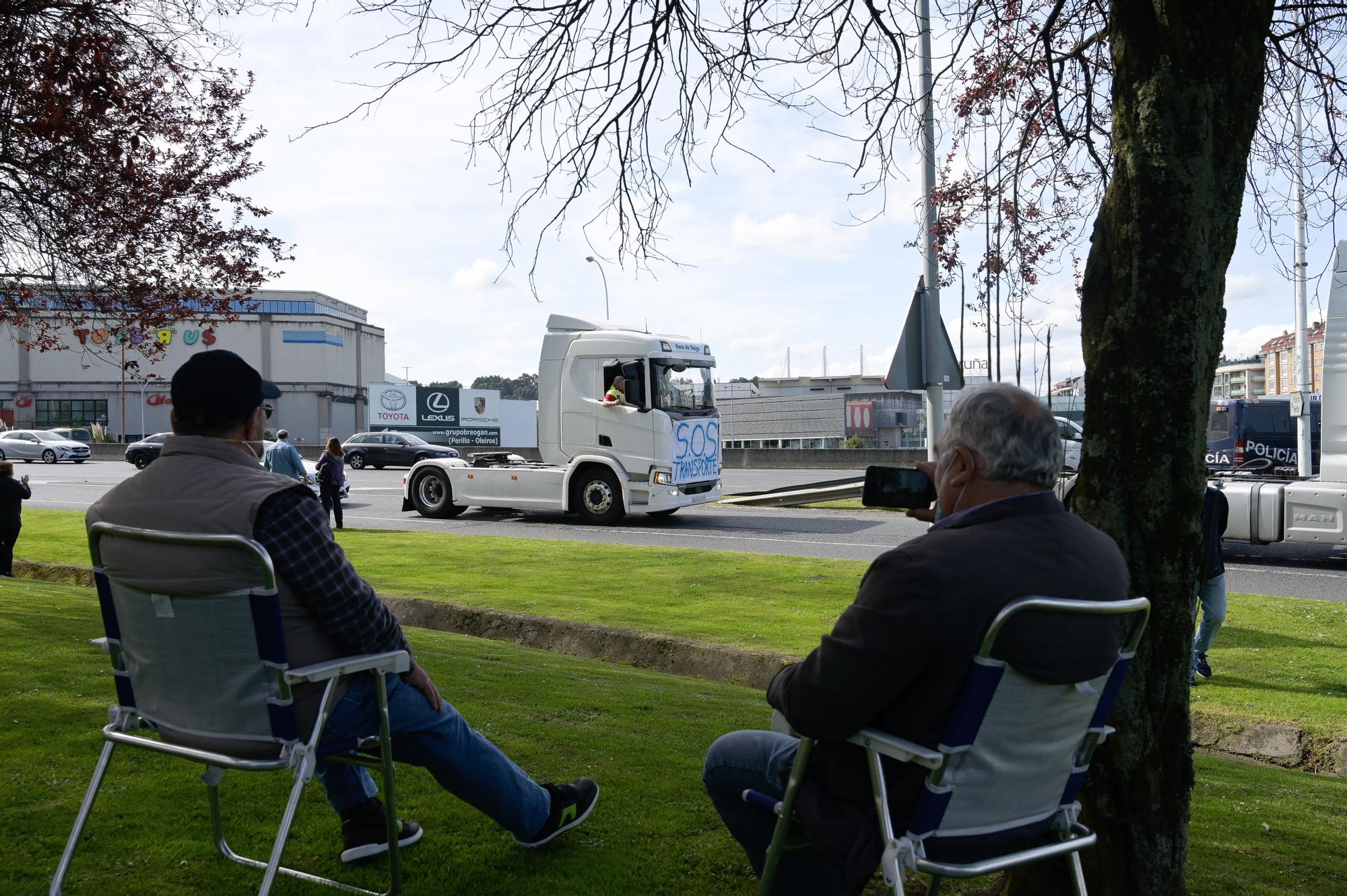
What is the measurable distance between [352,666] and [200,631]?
1.25ft

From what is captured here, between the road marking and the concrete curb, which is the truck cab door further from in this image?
the road marking

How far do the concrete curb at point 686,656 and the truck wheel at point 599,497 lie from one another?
8.87 metres

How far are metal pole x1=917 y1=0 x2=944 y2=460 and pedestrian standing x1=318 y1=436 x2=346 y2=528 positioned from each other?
9985 mm

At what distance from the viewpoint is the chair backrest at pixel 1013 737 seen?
2.22 meters

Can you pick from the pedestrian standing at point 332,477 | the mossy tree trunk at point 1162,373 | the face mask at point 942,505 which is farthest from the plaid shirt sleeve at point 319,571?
the pedestrian standing at point 332,477

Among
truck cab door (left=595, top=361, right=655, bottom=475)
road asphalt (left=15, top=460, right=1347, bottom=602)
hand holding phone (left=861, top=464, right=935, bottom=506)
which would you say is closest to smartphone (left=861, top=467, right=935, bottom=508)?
hand holding phone (left=861, top=464, right=935, bottom=506)

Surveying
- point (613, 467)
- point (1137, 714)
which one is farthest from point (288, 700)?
point (613, 467)

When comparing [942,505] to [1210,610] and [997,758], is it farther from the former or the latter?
[1210,610]

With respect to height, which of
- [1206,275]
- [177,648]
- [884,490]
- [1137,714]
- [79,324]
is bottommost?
[1137,714]

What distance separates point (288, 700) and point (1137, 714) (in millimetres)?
2279

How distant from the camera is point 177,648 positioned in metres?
2.71

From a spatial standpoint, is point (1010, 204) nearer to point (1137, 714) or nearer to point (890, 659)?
point (1137, 714)

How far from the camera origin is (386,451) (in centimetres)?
4312

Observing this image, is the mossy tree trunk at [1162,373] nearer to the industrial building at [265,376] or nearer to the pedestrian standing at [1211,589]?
the pedestrian standing at [1211,589]
